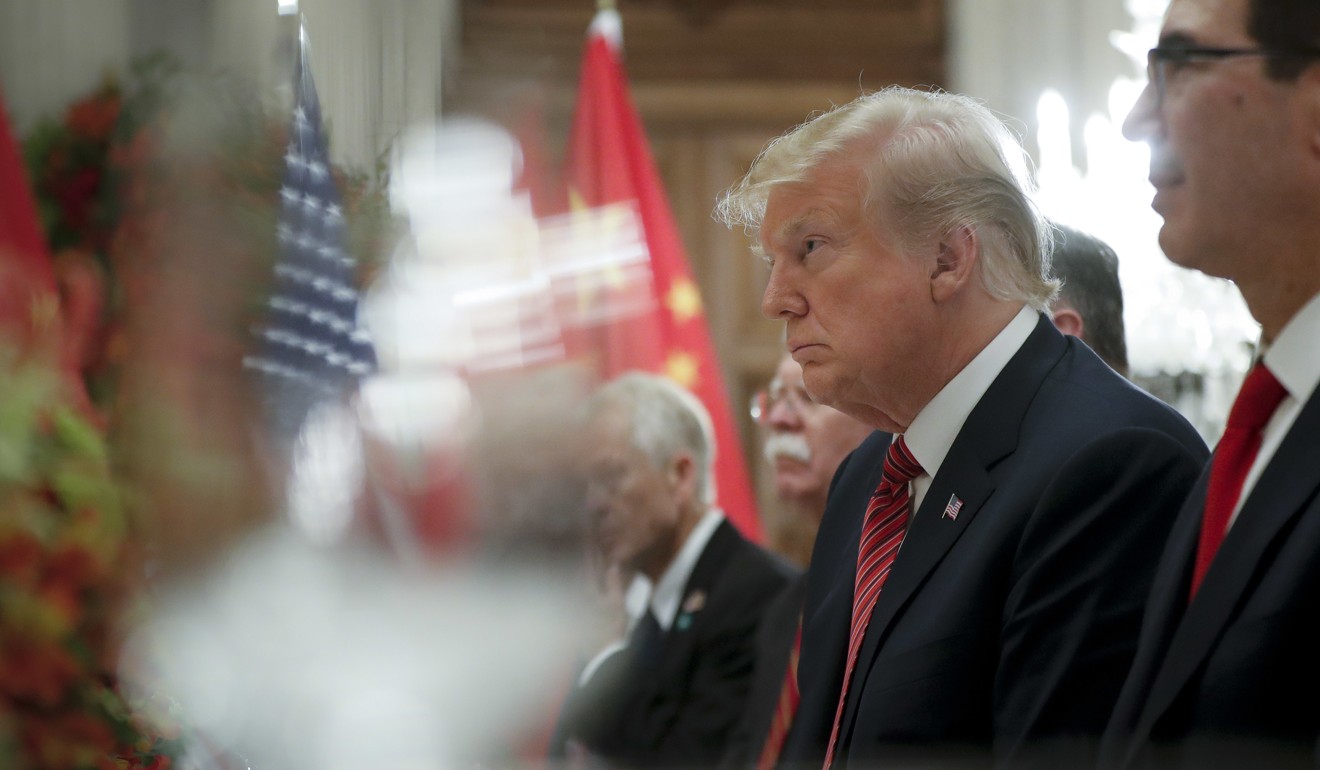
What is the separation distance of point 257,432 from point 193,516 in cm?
13

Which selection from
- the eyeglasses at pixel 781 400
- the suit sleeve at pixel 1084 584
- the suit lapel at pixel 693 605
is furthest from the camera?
the eyeglasses at pixel 781 400

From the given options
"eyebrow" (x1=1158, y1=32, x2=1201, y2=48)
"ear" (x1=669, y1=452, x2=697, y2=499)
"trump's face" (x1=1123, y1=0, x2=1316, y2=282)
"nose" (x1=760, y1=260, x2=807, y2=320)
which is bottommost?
"ear" (x1=669, y1=452, x2=697, y2=499)

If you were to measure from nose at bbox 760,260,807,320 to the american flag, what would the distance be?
1.54 feet

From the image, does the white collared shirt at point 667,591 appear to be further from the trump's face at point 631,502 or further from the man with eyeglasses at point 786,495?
the man with eyeglasses at point 786,495

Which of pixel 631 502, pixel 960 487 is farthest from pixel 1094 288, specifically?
pixel 631 502

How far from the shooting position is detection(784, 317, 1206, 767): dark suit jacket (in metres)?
1.20

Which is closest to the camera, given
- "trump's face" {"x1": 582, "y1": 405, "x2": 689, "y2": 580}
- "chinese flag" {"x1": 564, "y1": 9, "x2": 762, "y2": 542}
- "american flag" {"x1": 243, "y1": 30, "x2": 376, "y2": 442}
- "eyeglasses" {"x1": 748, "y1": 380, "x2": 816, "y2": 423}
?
"american flag" {"x1": 243, "y1": 30, "x2": 376, "y2": 442}

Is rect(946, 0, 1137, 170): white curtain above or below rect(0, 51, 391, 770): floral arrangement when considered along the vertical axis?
above

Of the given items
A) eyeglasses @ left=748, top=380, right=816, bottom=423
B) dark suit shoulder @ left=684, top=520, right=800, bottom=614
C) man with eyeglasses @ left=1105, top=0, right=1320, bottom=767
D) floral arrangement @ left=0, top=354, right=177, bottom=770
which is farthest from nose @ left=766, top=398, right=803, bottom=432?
floral arrangement @ left=0, top=354, right=177, bottom=770

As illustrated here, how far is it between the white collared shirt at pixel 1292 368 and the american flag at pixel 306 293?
2.67ft

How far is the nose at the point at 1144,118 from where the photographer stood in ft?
3.52

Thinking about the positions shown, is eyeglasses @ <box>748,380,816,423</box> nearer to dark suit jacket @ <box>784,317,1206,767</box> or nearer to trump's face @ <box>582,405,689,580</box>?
trump's face @ <box>582,405,689,580</box>

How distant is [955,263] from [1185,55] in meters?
0.44

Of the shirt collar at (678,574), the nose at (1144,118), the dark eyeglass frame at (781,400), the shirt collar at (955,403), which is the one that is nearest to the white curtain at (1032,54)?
the dark eyeglass frame at (781,400)
